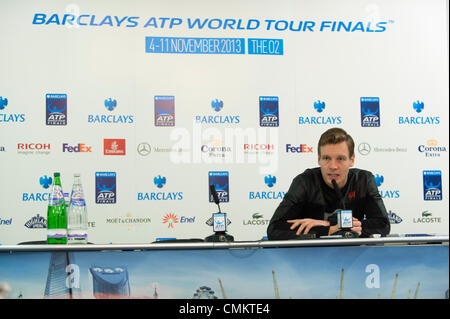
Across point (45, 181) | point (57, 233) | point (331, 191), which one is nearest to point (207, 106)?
point (331, 191)

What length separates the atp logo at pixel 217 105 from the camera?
16.2 feet

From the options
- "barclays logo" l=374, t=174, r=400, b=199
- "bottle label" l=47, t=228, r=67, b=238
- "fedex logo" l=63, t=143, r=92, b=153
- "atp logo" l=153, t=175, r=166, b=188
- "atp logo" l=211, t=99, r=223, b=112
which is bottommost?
"bottle label" l=47, t=228, r=67, b=238

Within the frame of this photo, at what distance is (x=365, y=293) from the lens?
2.33 m

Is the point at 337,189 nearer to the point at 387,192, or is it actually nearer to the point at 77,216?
the point at 77,216

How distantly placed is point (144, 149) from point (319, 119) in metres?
1.85

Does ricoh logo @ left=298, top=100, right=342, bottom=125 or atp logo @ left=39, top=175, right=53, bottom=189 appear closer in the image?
atp logo @ left=39, top=175, right=53, bottom=189

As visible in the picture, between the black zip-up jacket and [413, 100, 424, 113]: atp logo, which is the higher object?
[413, 100, 424, 113]: atp logo

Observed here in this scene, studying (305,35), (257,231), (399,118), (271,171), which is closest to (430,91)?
(399,118)

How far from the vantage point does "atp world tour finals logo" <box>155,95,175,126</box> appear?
192 inches

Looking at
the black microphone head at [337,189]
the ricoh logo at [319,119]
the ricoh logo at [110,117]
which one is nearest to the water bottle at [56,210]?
the black microphone head at [337,189]

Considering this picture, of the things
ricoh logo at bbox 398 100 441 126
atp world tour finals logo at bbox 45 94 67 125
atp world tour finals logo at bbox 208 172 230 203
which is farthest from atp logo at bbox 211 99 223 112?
ricoh logo at bbox 398 100 441 126

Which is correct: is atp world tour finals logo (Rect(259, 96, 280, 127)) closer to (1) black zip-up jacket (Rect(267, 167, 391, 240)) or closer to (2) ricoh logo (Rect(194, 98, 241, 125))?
(2) ricoh logo (Rect(194, 98, 241, 125))

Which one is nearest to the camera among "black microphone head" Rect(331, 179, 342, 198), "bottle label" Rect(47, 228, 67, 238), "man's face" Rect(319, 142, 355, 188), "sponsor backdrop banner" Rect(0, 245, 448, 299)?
"sponsor backdrop banner" Rect(0, 245, 448, 299)

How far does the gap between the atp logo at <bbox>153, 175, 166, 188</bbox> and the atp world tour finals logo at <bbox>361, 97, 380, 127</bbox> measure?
2.18 meters
